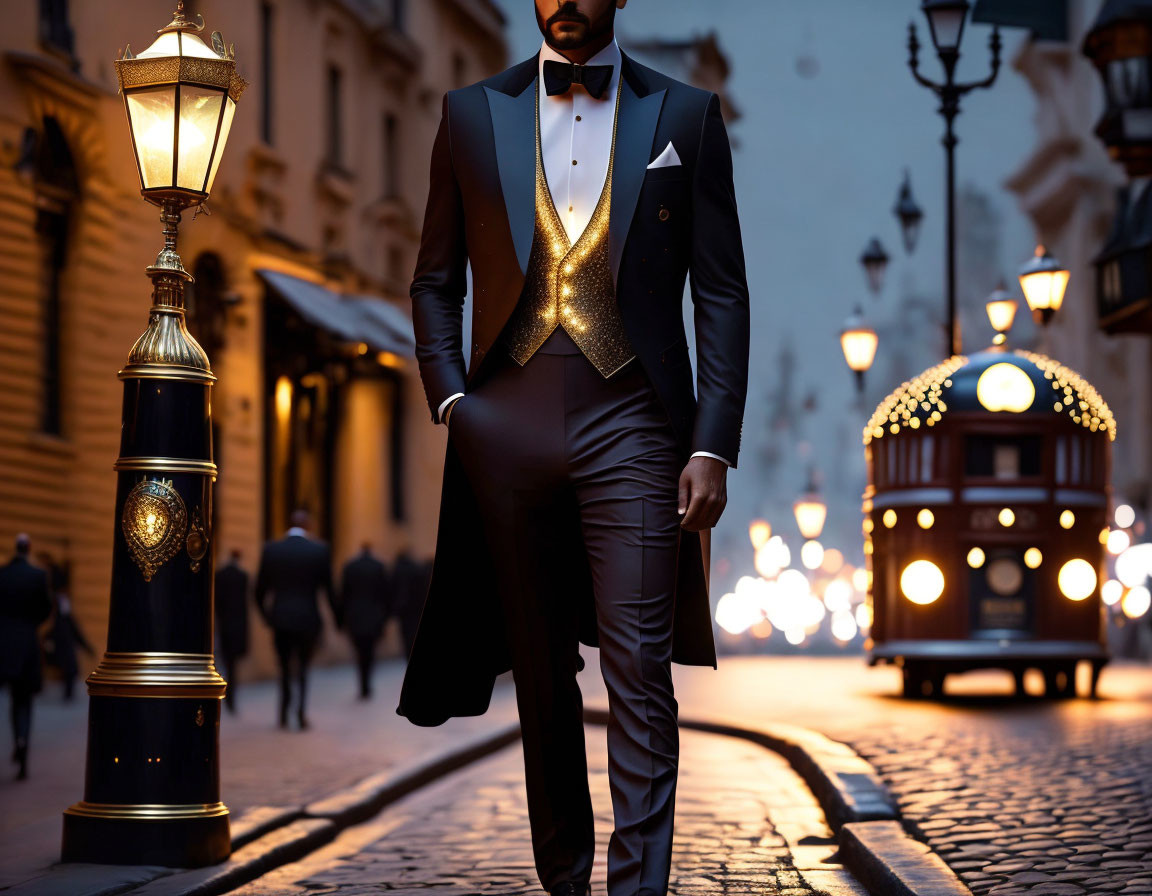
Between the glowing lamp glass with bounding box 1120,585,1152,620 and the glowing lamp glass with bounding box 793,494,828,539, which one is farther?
the glowing lamp glass with bounding box 793,494,828,539

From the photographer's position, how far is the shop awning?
25.6 metres

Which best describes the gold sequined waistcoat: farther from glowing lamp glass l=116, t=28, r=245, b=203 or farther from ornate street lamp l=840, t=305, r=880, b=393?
ornate street lamp l=840, t=305, r=880, b=393

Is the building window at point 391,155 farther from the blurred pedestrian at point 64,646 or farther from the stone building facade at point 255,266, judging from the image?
the blurred pedestrian at point 64,646

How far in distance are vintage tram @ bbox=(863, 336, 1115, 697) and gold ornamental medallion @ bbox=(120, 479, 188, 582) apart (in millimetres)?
9382

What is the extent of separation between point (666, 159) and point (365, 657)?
1525 centimetres

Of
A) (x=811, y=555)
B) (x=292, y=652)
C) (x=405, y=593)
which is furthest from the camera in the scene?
(x=811, y=555)

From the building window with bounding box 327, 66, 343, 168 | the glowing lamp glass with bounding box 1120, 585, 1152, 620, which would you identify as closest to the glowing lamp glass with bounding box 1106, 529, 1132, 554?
the glowing lamp glass with bounding box 1120, 585, 1152, 620

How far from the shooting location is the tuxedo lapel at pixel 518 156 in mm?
4777

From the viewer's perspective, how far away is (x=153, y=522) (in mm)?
7297

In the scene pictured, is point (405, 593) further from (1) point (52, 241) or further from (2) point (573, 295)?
(2) point (573, 295)

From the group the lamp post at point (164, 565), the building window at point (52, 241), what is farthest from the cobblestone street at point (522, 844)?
the building window at point (52, 241)

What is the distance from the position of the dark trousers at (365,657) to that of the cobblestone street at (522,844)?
7965mm

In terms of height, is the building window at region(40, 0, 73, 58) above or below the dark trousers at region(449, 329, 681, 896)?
above

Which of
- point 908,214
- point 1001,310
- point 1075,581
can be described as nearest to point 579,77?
point 1075,581
